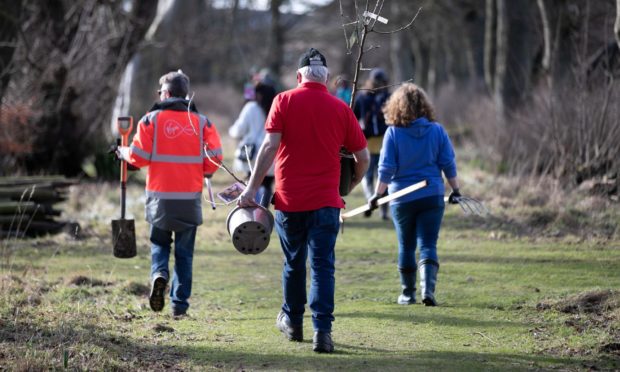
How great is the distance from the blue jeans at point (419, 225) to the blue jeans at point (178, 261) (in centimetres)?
176

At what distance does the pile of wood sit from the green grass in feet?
1.06

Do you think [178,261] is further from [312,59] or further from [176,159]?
[312,59]

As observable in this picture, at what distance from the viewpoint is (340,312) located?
8.56 metres

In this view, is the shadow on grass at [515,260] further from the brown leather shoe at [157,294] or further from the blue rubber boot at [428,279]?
the brown leather shoe at [157,294]

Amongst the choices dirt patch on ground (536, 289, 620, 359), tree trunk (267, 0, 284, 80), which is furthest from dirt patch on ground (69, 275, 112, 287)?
tree trunk (267, 0, 284, 80)

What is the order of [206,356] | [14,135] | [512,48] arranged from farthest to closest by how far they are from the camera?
[512,48], [14,135], [206,356]

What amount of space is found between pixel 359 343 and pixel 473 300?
2.10m

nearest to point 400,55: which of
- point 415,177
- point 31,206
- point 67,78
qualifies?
point 67,78

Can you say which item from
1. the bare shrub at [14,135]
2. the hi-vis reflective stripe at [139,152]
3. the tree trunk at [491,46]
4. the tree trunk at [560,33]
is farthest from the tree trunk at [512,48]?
the hi-vis reflective stripe at [139,152]

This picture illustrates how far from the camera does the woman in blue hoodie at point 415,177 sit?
8.60m

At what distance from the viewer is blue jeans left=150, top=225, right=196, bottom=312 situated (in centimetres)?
852

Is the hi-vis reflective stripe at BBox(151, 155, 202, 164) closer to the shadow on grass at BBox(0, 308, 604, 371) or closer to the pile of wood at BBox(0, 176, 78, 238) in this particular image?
the shadow on grass at BBox(0, 308, 604, 371)

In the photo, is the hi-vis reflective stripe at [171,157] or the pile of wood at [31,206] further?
the pile of wood at [31,206]

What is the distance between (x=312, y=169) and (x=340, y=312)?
80.6 inches
